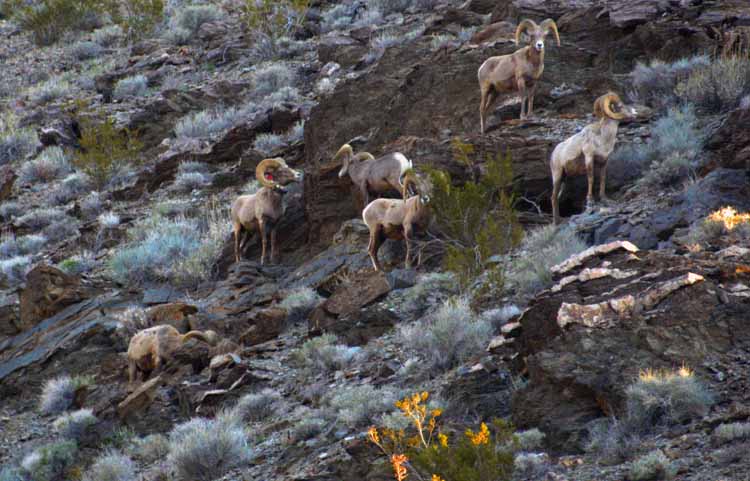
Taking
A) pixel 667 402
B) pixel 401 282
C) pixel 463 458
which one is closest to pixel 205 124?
pixel 401 282

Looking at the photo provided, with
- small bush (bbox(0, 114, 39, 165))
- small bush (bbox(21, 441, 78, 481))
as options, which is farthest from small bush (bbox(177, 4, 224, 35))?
small bush (bbox(21, 441, 78, 481))

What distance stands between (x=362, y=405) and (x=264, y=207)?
7.70 meters

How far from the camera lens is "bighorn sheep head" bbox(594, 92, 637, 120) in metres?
12.4

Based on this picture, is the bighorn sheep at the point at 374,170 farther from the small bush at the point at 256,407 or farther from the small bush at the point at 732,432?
the small bush at the point at 732,432

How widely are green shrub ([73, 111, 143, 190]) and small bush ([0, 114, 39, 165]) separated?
291 centimetres

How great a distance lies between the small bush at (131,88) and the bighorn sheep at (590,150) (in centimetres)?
1882

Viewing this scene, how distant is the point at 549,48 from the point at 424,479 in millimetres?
12310

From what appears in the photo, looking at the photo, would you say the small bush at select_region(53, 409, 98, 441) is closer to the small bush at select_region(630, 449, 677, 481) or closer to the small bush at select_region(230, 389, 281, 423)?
the small bush at select_region(230, 389, 281, 423)

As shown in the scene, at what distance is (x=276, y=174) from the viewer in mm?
16250

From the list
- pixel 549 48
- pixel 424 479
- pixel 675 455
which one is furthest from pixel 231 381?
pixel 549 48

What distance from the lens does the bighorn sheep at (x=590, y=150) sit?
40.7 ft

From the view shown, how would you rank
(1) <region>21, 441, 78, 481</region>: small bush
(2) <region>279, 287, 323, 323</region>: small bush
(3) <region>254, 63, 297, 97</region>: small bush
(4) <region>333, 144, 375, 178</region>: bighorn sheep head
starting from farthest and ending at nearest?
(3) <region>254, 63, 297, 97</region>: small bush < (4) <region>333, 144, 375, 178</region>: bighorn sheep head < (2) <region>279, 287, 323, 323</region>: small bush < (1) <region>21, 441, 78, 481</region>: small bush

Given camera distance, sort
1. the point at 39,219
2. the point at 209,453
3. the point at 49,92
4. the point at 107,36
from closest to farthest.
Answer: the point at 209,453 < the point at 39,219 < the point at 49,92 < the point at 107,36

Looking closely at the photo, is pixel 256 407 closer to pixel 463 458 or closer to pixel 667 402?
pixel 463 458
